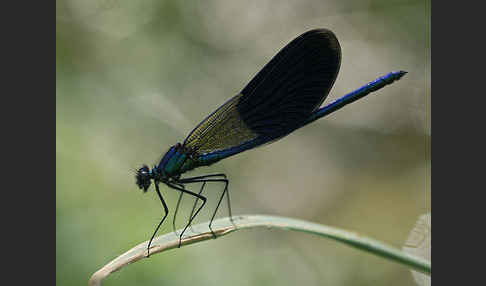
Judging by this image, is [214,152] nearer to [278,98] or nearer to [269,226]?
[278,98]

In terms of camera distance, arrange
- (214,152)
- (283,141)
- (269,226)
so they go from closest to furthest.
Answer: (269,226), (214,152), (283,141)

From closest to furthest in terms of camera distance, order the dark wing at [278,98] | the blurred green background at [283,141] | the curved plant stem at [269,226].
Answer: the curved plant stem at [269,226]
the dark wing at [278,98]
the blurred green background at [283,141]

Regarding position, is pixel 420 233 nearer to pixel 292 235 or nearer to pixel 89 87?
pixel 292 235

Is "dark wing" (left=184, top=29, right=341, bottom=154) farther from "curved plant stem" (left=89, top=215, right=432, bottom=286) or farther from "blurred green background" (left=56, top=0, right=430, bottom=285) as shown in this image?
"blurred green background" (left=56, top=0, right=430, bottom=285)

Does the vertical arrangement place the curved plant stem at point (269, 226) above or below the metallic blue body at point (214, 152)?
below

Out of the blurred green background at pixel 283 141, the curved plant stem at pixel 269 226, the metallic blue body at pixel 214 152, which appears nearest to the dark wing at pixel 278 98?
the metallic blue body at pixel 214 152

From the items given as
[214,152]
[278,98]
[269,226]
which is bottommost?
[269,226]

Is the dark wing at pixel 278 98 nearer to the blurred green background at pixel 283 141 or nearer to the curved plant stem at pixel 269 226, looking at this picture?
the curved plant stem at pixel 269 226

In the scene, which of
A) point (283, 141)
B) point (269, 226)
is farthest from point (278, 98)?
point (283, 141)
